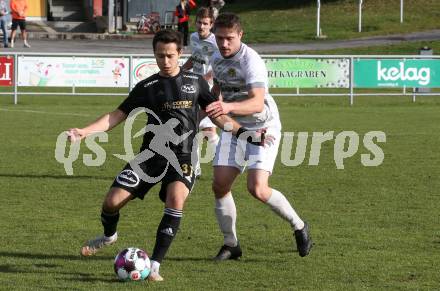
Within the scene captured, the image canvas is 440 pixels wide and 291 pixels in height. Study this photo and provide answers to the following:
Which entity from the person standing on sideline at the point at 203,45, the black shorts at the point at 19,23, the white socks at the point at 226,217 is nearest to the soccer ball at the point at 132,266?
the white socks at the point at 226,217

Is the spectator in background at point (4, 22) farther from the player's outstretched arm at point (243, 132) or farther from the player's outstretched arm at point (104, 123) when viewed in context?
the player's outstretched arm at point (104, 123)

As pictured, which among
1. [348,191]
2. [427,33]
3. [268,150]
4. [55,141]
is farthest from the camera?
[427,33]

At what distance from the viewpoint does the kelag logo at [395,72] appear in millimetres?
28359

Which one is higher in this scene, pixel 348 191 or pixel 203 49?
pixel 203 49

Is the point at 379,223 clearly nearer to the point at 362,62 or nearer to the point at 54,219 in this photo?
the point at 54,219

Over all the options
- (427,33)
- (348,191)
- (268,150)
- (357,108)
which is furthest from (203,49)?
(427,33)

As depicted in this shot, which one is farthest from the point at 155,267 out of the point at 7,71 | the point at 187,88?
the point at 7,71

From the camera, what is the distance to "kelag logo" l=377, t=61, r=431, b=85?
2850 cm

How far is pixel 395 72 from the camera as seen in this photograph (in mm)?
28625

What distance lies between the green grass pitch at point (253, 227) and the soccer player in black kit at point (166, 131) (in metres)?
0.63

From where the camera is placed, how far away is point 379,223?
1059 cm

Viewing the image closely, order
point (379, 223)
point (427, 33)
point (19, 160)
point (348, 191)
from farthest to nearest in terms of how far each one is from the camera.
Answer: point (427, 33)
point (19, 160)
point (348, 191)
point (379, 223)

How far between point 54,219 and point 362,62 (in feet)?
60.9

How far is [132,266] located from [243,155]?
62.3 inches
